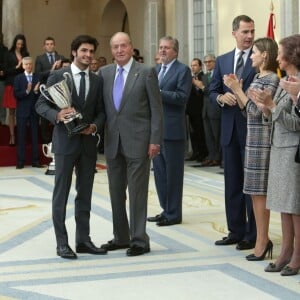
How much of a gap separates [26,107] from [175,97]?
6.24 m

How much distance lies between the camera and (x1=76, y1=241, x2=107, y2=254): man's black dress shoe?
21.7 feet

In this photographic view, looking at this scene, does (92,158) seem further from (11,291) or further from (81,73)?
(11,291)

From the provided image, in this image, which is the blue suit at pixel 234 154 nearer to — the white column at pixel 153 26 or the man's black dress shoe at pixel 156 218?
the man's black dress shoe at pixel 156 218

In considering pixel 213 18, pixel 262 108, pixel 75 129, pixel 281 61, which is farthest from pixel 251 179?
pixel 213 18

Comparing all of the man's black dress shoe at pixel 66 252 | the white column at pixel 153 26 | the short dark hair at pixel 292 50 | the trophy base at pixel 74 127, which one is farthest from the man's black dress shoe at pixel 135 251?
the white column at pixel 153 26

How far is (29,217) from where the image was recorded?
8.43 m

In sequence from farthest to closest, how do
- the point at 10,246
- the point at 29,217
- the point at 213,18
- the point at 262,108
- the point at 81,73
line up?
1. the point at 213,18
2. the point at 29,217
3. the point at 10,246
4. the point at 81,73
5. the point at 262,108

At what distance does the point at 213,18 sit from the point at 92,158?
8986mm

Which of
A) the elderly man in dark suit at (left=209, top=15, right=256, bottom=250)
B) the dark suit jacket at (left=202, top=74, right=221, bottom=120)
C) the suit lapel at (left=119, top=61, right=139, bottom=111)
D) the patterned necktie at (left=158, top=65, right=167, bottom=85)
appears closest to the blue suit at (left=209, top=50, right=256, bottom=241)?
the elderly man in dark suit at (left=209, top=15, right=256, bottom=250)

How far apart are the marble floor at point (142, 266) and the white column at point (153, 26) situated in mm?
7747

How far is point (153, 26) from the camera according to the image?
1648cm

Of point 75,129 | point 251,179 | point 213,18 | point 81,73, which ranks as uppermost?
point 213,18

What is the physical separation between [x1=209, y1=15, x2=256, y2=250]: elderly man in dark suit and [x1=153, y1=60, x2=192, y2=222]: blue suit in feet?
2.71

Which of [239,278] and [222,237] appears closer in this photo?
[239,278]
